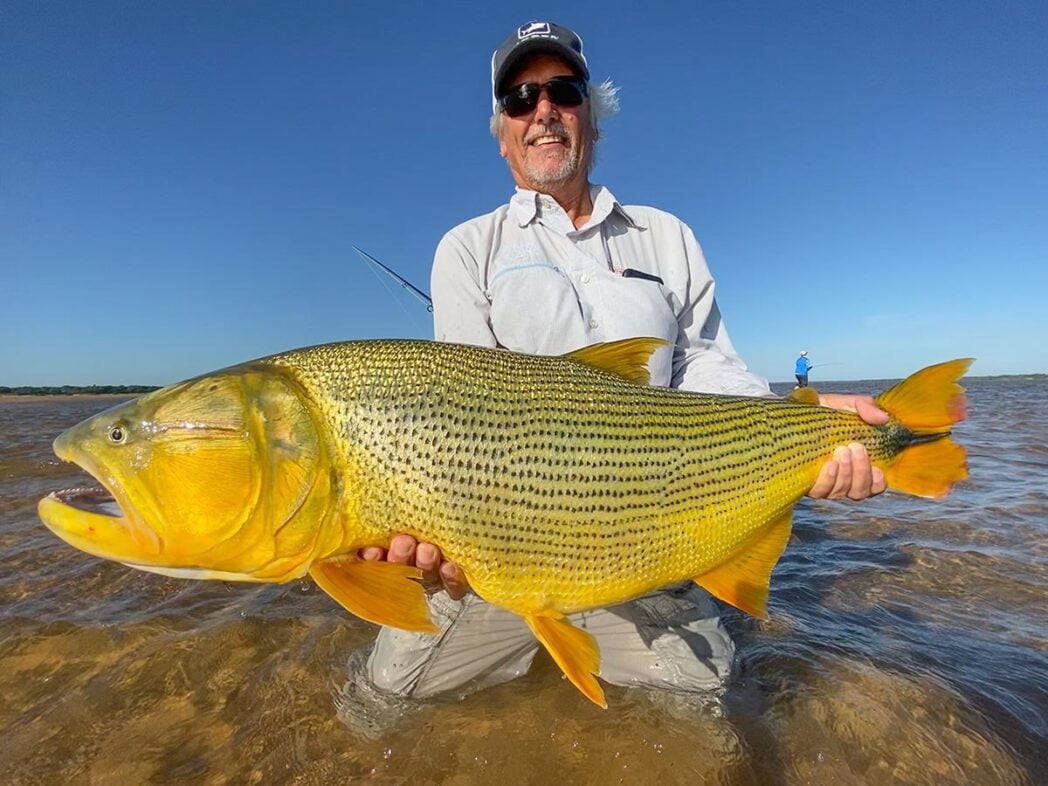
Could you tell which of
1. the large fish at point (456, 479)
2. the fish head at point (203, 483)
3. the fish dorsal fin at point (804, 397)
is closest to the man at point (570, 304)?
the fish dorsal fin at point (804, 397)

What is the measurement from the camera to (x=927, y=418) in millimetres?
3113

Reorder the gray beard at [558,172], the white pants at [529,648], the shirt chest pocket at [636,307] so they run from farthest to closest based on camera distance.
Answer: the gray beard at [558,172] → the shirt chest pocket at [636,307] → the white pants at [529,648]

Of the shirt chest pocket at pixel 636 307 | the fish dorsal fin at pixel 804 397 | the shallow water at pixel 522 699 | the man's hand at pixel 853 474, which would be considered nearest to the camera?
the shallow water at pixel 522 699

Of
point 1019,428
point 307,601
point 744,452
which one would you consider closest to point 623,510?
point 744,452

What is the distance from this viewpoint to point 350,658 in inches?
153

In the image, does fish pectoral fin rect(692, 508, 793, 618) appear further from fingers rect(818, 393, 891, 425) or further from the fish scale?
fingers rect(818, 393, 891, 425)

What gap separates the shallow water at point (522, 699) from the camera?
2.80m

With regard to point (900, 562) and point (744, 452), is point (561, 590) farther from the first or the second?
point (900, 562)

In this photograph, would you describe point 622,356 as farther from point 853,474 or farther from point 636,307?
point 853,474

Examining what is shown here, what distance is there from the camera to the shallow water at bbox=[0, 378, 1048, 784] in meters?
2.80

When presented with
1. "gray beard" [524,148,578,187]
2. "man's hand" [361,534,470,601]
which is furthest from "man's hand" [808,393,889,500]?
"gray beard" [524,148,578,187]

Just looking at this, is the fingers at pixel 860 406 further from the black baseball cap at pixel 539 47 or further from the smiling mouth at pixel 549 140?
the black baseball cap at pixel 539 47

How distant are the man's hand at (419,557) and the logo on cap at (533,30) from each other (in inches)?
157

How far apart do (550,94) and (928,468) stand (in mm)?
3642
